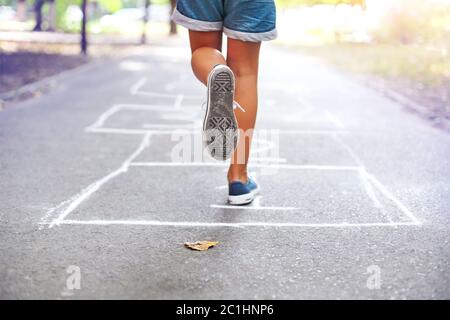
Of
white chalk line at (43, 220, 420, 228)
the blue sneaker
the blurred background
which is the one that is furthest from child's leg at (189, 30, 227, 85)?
the blurred background

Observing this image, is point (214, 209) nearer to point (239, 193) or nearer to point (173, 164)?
point (239, 193)

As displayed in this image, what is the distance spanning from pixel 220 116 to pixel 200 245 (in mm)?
708

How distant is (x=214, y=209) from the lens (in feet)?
12.3

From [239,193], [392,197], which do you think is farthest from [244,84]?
[392,197]

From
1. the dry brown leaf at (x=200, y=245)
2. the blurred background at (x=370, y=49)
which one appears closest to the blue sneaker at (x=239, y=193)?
the dry brown leaf at (x=200, y=245)

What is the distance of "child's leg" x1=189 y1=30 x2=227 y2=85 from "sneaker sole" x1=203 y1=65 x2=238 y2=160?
0.53ft

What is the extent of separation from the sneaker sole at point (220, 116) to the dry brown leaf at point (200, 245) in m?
0.51

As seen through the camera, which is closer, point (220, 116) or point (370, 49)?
point (220, 116)

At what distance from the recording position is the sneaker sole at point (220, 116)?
10.6ft

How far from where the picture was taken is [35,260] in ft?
9.25

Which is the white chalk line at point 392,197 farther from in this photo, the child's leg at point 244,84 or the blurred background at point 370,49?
the blurred background at point 370,49
